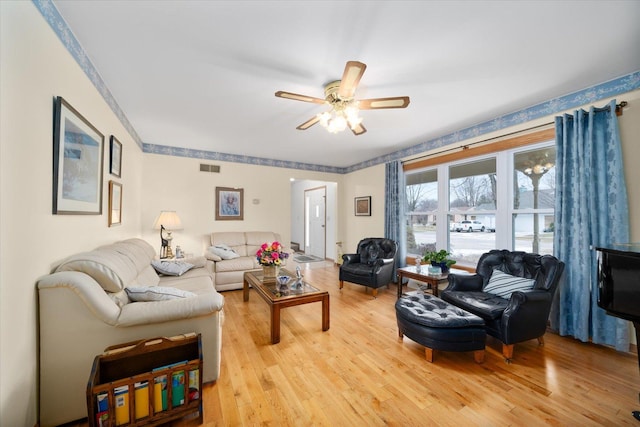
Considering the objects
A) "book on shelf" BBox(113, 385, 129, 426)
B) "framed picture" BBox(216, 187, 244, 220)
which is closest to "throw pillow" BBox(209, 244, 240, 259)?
"framed picture" BBox(216, 187, 244, 220)

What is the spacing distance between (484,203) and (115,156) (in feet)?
15.3

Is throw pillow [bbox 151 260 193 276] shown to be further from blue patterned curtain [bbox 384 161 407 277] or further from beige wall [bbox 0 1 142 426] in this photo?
blue patterned curtain [bbox 384 161 407 277]

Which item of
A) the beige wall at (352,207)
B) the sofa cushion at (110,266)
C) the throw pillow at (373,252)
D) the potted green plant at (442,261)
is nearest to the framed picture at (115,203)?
the sofa cushion at (110,266)

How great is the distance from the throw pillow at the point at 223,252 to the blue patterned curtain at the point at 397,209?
9.53ft

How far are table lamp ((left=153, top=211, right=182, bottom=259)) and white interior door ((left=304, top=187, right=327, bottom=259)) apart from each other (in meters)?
3.67

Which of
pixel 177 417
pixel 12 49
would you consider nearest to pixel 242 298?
pixel 177 417

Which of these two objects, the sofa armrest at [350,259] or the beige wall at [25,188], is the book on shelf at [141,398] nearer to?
the beige wall at [25,188]

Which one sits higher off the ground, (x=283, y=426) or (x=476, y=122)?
(x=476, y=122)

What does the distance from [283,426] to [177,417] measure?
623 millimetres

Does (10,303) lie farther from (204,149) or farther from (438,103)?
(204,149)

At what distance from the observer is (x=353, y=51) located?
6.11 feet

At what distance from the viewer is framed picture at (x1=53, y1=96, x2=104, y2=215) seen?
1.57 meters

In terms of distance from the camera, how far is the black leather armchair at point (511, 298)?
2111 mm

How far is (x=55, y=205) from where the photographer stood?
5.14 feet
